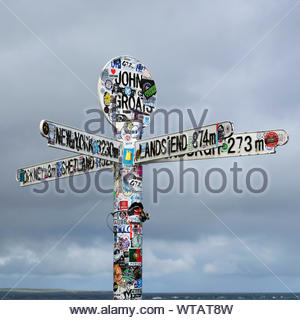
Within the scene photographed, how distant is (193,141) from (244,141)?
4.65 ft

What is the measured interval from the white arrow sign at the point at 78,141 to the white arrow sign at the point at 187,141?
2.57ft

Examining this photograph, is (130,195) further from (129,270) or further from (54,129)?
(54,129)

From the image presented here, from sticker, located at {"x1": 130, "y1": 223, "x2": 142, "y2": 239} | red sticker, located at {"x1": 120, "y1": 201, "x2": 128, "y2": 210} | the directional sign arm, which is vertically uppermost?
the directional sign arm

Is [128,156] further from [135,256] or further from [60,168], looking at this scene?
[135,256]

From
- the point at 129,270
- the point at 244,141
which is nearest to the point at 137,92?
the point at 244,141

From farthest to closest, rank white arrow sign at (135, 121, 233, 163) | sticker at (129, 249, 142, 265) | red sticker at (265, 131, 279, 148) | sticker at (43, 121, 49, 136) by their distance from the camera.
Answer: sticker at (129, 249, 142, 265)
red sticker at (265, 131, 279, 148)
white arrow sign at (135, 121, 233, 163)
sticker at (43, 121, 49, 136)

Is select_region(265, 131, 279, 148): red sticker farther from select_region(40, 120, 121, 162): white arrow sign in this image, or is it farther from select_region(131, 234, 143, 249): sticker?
select_region(131, 234, 143, 249): sticker

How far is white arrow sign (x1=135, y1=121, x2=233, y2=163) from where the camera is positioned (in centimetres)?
1110

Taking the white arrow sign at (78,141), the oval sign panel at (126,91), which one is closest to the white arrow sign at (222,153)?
the white arrow sign at (78,141)

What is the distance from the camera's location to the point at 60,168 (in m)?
13.6

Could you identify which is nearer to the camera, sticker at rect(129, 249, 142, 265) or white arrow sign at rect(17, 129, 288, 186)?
white arrow sign at rect(17, 129, 288, 186)

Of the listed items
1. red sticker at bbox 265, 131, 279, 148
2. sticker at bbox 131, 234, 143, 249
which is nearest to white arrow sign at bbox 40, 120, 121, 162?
sticker at bbox 131, 234, 143, 249

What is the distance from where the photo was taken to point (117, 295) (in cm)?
A: 1243

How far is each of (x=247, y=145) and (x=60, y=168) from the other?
4.63 meters
